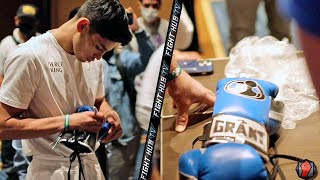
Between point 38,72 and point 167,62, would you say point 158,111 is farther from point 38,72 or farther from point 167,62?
point 38,72

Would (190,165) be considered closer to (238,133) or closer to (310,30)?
(238,133)

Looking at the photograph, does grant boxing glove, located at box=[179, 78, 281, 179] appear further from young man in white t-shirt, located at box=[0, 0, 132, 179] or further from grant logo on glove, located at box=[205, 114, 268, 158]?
young man in white t-shirt, located at box=[0, 0, 132, 179]

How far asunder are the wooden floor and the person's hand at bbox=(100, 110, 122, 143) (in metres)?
0.11

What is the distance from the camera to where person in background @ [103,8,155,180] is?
3.18 feet

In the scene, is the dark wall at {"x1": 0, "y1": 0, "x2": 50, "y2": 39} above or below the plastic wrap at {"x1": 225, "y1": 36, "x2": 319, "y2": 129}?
above

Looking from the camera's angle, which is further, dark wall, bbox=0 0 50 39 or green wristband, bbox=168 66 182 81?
green wristband, bbox=168 66 182 81

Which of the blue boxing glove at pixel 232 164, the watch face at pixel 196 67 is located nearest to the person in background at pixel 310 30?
the blue boxing glove at pixel 232 164

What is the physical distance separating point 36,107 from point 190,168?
0.96ft

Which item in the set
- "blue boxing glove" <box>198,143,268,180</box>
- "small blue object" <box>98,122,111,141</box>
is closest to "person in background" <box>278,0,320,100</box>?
"blue boxing glove" <box>198,143,268,180</box>

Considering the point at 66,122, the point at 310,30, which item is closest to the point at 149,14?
the point at 66,122

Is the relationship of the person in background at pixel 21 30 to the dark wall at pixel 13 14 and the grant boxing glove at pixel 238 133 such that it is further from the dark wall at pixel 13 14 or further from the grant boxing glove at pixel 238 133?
the grant boxing glove at pixel 238 133

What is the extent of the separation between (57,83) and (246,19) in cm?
81

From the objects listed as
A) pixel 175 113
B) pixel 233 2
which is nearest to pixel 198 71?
pixel 175 113

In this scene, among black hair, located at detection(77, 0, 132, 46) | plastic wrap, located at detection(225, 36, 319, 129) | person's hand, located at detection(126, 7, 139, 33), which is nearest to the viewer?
black hair, located at detection(77, 0, 132, 46)
